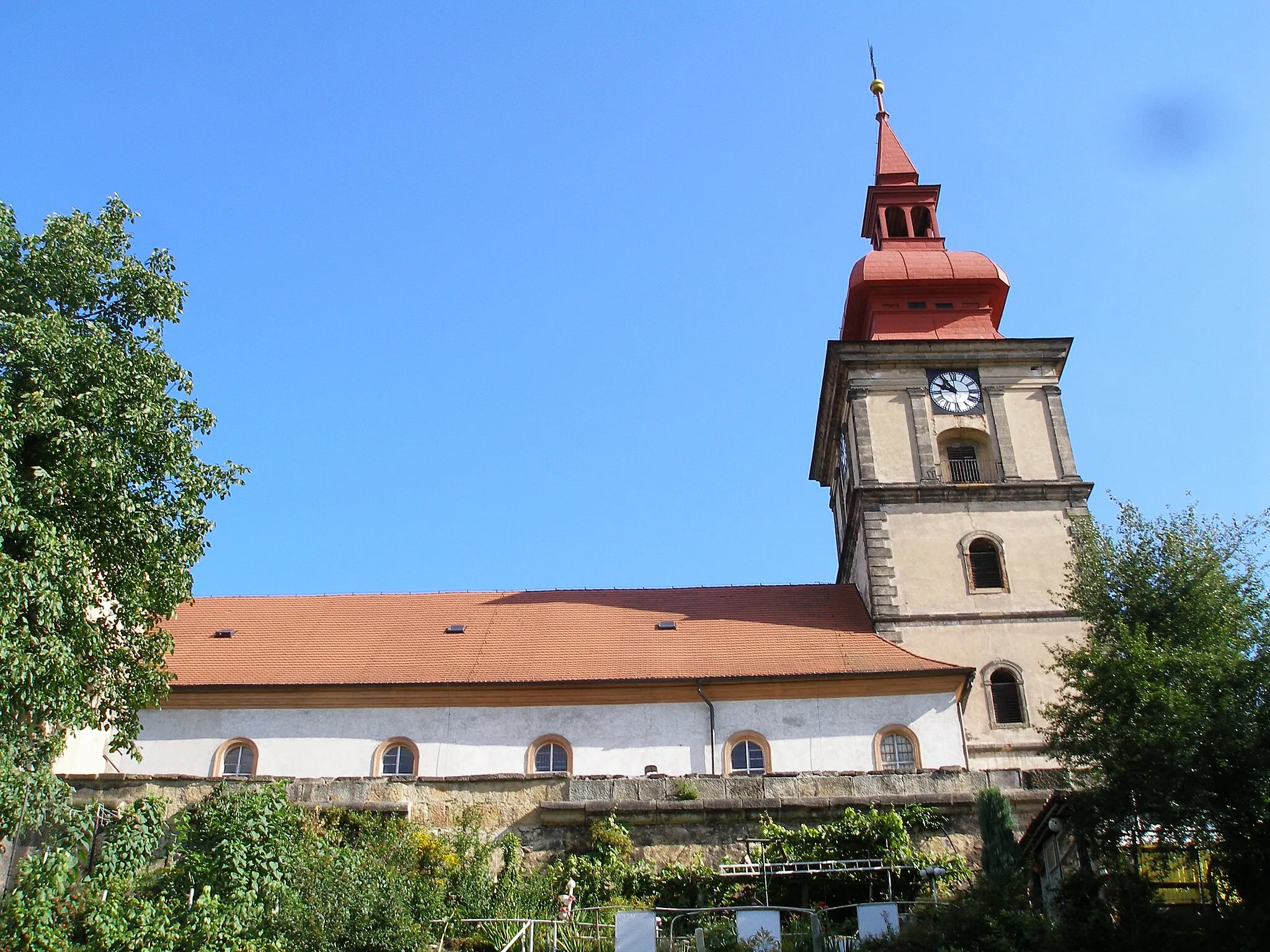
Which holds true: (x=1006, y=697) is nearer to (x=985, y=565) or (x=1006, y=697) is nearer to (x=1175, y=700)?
(x=985, y=565)

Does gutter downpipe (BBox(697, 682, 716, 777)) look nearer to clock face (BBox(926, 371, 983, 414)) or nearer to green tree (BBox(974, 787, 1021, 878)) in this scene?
green tree (BBox(974, 787, 1021, 878))

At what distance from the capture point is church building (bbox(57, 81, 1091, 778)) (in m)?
25.9

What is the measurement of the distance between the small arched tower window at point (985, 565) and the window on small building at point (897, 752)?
4887 mm

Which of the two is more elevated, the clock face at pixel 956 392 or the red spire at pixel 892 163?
the red spire at pixel 892 163

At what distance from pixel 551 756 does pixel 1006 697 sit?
33.7 feet

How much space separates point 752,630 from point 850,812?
905 cm

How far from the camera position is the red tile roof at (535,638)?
26.8 meters

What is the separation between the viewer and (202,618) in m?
30.6

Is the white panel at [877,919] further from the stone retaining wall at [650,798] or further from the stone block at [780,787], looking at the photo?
the stone block at [780,787]

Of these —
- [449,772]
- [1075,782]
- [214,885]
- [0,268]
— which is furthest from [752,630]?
[0,268]

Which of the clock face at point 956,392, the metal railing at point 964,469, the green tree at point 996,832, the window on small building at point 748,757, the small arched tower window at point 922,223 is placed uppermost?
the small arched tower window at point 922,223

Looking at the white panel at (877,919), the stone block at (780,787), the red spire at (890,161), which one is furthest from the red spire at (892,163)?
the white panel at (877,919)

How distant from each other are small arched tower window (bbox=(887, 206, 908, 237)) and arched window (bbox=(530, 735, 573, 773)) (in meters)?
18.6

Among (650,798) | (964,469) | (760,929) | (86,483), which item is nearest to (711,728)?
(650,798)
